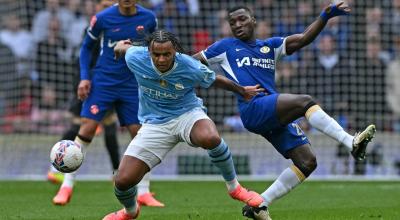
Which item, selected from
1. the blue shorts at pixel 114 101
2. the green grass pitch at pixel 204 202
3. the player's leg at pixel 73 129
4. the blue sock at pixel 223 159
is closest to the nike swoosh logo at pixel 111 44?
the blue shorts at pixel 114 101

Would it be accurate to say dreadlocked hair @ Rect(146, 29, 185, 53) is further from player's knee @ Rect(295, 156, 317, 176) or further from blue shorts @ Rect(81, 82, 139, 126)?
blue shorts @ Rect(81, 82, 139, 126)

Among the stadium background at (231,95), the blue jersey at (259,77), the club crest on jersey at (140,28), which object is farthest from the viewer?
the stadium background at (231,95)

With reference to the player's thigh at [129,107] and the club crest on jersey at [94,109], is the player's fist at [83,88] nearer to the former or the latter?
the club crest on jersey at [94,109]

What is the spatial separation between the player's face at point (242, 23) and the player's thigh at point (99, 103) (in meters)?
1.97

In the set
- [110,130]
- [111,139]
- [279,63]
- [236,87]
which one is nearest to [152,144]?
[236,87]

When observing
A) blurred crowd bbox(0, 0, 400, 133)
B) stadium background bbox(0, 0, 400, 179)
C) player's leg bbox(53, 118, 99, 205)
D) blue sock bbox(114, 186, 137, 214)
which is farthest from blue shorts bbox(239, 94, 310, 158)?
blurred crowd bbox(0, 0, 400, 133)

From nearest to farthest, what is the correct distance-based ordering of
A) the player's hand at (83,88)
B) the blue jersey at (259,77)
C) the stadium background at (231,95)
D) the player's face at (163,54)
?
the player's face at (163,54) < the blue jersey at (259,77) < the player's hand at (83,88) < the stadium background at (231,95)

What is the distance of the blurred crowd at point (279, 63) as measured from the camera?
16.2m

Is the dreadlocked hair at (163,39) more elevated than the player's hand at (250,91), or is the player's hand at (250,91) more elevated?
the dreadlocked hair at (163,39)

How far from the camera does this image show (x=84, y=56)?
396 inches

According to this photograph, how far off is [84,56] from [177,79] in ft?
8.67

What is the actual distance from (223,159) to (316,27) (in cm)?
151

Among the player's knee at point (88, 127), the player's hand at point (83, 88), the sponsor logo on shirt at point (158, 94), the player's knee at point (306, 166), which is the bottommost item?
the player's knee at point (88, 127)

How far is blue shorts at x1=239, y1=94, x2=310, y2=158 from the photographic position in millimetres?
7988
